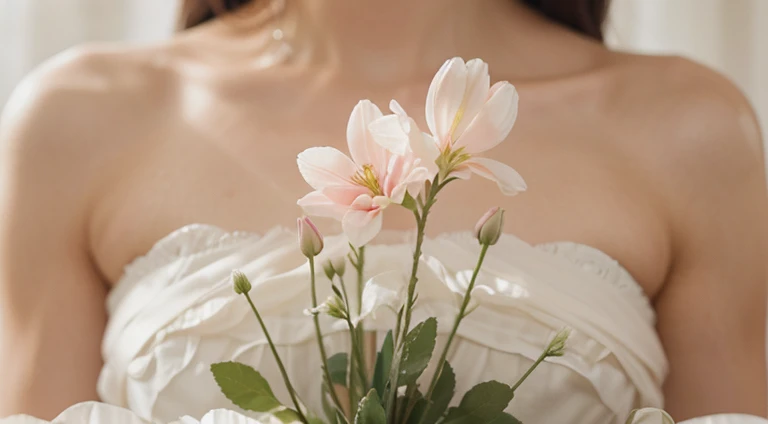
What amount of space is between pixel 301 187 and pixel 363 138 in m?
0.41

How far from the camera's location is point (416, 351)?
55 centimetres

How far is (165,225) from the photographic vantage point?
909 millimetres

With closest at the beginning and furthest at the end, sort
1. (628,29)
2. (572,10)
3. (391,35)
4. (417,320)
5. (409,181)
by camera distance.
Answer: (409,181) → (417,320) → (391,35) → (572,10) → (628,29)

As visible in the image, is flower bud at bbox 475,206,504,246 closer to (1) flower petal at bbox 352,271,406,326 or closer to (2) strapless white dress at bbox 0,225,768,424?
(1) flower petal at bbox 352,271,406,326

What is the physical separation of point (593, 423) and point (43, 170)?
607mm

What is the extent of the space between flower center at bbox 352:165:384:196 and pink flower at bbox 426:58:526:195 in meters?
0.04

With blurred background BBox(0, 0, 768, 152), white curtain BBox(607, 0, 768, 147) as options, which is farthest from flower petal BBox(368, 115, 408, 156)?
white curtain BBox(607, 0, 768, 147)

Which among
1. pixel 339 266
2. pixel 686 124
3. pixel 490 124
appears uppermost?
pixel 490 124

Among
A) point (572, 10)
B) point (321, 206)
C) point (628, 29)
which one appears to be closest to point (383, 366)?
point (321, 206)

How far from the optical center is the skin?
2.99 feet

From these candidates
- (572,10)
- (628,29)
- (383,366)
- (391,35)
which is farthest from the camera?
(628,29)

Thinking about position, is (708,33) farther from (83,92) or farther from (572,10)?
(83,92)

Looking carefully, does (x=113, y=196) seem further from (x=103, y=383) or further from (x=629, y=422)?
(x=629, y=422)

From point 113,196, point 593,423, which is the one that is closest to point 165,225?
point 113,196
